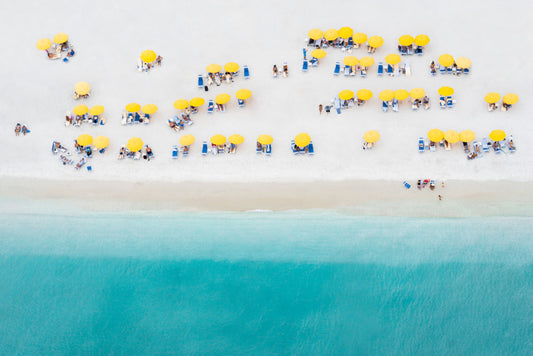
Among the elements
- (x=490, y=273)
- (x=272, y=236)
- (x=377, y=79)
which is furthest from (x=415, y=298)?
(x=377, y=79)

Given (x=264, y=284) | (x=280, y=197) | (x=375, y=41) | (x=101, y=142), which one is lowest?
(x=264, y=284)

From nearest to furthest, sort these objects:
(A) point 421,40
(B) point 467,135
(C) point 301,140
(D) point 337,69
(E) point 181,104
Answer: (B) point 467,135, (C) point 301,140, (E) point 181,104, (D) point 337,69, (A) point 421,40

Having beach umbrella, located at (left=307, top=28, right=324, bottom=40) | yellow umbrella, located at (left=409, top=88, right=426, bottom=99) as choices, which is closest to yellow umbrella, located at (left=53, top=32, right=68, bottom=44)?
beach umbrella, located at (left=307, top=28, right=324, bottom=40)

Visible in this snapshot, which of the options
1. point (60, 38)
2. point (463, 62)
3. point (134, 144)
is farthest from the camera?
point (60, 38)

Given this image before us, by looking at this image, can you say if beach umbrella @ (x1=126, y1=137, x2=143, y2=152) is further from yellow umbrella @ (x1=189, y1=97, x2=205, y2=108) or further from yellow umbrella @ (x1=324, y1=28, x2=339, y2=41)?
yellow umbrella @ (x1=324, y1=28, x2=339, y2=41)

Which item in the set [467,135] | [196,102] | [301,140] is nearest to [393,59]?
[467,135]

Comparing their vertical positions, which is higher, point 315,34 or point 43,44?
point 43,44

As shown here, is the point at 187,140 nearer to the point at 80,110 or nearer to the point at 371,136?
the point at 80,110

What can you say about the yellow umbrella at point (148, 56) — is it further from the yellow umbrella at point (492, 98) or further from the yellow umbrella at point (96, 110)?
the yellow umbrella at point (492, 98)
